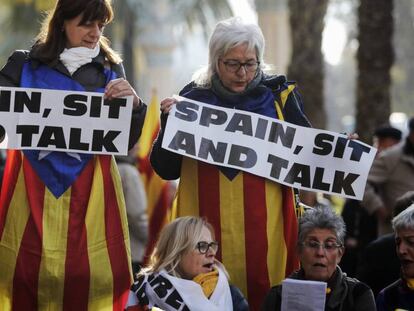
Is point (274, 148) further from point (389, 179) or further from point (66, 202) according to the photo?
point (389, 179)

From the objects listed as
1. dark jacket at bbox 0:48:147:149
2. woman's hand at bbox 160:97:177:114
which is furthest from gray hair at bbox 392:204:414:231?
dark jacket at bbox 0:48:147:149

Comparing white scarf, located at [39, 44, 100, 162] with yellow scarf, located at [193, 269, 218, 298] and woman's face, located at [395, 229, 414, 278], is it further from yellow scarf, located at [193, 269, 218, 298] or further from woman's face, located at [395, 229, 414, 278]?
woman's face, located at [395, 229, 414, 278]

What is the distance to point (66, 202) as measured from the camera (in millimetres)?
6355

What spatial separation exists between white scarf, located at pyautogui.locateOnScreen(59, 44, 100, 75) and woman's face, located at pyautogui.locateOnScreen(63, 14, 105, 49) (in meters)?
0.03

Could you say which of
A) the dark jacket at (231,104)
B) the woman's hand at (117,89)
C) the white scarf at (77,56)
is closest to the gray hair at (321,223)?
the dark jacket at (231,104)

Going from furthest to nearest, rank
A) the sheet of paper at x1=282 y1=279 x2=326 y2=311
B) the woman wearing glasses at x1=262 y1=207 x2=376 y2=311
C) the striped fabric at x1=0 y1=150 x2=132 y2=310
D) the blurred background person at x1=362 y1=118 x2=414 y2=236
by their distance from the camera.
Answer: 1. the blurred background person at x1=362 y1=118 x2=414 y2=236
2. the striped fabric at x1=0 y1=150 x2=132 y2=310
3. the woman wearing glasses at x1=262 y1=207 x2=376 y2=311
4. the sheet of paper at x1=282 y1=279 x2=326 y2=311

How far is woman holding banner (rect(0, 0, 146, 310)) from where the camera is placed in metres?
6.33

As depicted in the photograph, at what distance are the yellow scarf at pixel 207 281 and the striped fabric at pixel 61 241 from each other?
555 mm

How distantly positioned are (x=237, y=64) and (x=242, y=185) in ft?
1.97

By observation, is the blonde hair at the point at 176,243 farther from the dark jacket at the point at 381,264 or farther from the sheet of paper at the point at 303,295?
the dark jacket at the point at 381,264

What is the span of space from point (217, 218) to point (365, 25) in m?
8.42

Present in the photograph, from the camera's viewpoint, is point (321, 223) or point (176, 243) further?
point (321, 223)

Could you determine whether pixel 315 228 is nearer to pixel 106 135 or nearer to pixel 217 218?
pixel 217 218

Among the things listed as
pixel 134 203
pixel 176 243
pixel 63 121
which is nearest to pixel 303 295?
pixel 176 243
